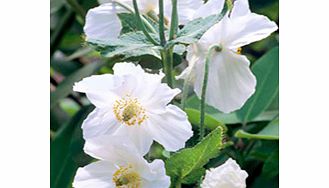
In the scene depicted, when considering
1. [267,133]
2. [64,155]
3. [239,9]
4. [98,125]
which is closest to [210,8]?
[239,9]

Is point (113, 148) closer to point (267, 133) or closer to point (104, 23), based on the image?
point (104, 23)

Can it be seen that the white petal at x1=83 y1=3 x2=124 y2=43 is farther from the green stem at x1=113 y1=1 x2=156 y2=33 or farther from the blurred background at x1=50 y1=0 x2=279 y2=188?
the blurred background at x1=50 y1=0 x2=279 y2=188

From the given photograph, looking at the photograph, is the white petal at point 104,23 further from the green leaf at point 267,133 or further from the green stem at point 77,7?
the green stem at point 77,7

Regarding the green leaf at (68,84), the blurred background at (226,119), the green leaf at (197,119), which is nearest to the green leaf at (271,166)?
the blurred background at (226,119)

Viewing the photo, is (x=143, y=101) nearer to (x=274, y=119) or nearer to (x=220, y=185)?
(x=220, y=185)

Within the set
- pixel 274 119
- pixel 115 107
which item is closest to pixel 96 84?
pixel 115 107
